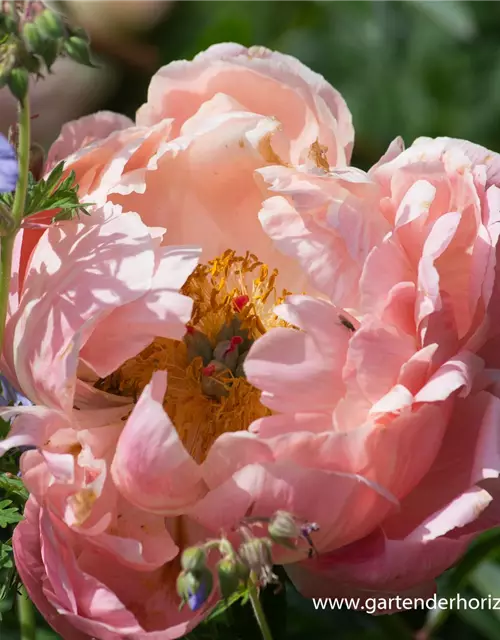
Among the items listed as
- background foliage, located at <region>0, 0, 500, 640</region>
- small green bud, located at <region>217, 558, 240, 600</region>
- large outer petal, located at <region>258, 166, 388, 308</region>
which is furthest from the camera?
background foliage, located at <region>0, 0, 500, 640</region>

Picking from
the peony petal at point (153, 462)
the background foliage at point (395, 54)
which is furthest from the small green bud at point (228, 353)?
the background foliage at point (395, 54)

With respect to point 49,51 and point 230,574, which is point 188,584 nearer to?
point 230,574

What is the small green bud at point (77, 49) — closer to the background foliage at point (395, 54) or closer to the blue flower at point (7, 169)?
the blue flower at point (7, 169)

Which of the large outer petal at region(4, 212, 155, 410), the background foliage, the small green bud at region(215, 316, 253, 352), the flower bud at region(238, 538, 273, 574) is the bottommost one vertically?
the background foliage

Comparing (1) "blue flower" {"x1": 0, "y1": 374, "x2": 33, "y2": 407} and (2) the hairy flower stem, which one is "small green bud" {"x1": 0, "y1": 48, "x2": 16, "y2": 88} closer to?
(2) the hairy flower stem

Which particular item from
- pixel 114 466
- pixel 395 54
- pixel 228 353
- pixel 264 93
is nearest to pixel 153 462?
pixel 114 466

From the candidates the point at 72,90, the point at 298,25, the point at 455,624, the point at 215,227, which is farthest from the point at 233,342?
the point at 72,90

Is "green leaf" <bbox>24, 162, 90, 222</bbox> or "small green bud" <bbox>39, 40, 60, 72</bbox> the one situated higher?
"small green bud" <bbox>39, 40, 60, 72</bbox>

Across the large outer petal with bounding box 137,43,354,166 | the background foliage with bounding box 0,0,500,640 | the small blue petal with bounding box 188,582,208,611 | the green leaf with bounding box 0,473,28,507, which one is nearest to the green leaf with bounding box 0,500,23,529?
the green leaf with bounding box 0,473,28,507
